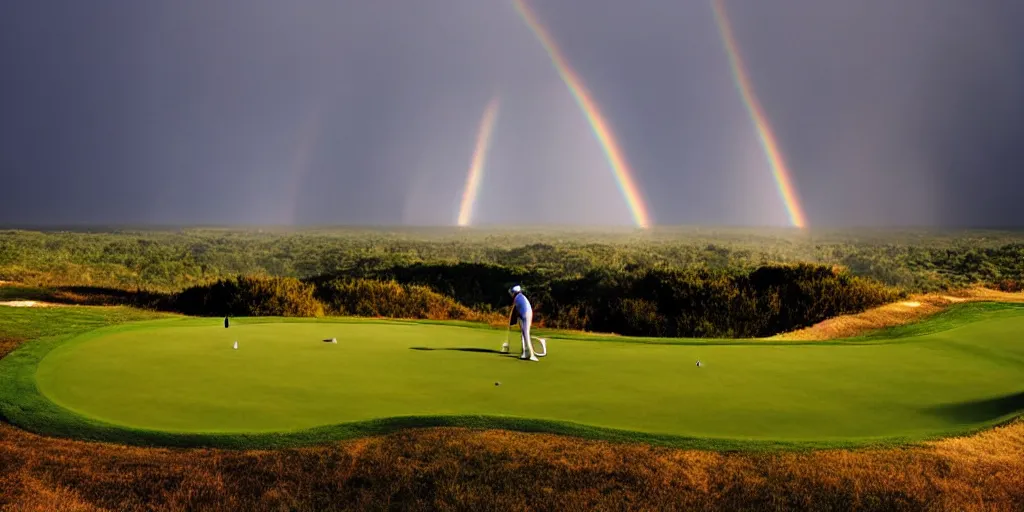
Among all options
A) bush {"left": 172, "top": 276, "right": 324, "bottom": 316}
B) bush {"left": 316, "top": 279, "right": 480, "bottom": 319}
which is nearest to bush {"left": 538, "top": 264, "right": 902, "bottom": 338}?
bush {"left": 316, "top": 279, "right": 480, "bottom": 319}

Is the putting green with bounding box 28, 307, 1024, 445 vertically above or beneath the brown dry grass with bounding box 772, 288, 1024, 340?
beneath

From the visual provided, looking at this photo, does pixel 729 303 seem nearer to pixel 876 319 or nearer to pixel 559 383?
pixel 876 319

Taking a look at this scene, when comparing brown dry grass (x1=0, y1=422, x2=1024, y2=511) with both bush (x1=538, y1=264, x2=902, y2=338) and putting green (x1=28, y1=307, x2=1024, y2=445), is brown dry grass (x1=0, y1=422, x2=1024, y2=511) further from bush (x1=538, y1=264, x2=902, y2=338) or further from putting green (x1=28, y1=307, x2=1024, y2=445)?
bush (x1=538, y1=264, x2=902, y2=338)

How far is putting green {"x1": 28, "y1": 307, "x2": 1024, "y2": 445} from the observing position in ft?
24.7

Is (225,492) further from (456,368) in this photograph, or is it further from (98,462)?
(456,368)

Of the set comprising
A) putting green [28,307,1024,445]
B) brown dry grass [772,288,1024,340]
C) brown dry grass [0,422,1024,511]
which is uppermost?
brown dry grass [772,288,1024,340]

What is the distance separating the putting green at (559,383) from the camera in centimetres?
753

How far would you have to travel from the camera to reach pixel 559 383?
29.7 ft

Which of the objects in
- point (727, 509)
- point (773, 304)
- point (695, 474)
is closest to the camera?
point (727, 509)

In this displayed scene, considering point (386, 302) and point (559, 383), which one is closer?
point (559, 383)

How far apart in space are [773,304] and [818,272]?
3.21 meters

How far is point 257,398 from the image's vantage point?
324 inches

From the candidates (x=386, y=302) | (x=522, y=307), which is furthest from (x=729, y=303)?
(x=522, y=307)

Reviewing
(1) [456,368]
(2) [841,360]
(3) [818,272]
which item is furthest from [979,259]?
(1) [456,368]
